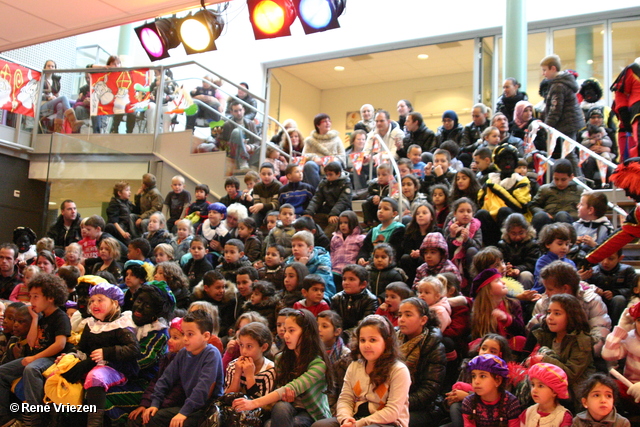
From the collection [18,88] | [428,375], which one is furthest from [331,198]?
[18,88]

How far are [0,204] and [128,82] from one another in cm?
282

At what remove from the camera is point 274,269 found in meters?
6.38

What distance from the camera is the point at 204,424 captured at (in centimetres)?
420

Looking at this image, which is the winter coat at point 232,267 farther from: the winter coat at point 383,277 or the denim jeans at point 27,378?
the denim jeans at point 27,378

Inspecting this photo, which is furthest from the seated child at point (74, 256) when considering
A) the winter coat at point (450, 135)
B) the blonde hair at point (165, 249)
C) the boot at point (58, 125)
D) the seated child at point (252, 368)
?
the winter coat at point (450, 135)

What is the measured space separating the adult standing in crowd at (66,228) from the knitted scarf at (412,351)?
18.7ft

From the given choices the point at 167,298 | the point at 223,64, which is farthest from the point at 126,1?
the point at 223,64

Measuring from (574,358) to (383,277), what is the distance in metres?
2.01

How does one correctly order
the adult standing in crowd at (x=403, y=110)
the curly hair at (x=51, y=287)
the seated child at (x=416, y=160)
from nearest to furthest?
1. the curly hair at (x=51, y=287)
2. the seated child at (x=416, y=160)
3. the adult standing in crowd at (x=403, y=110)

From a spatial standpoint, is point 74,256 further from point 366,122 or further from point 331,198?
point 366,122

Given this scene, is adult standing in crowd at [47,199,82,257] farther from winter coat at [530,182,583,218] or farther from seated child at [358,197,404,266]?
winter coat at [530,182,583,218]

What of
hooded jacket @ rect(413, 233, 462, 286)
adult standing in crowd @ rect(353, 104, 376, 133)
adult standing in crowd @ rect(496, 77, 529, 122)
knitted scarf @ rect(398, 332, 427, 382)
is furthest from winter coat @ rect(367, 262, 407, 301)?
adult standing in crowd @ rect(353, 104, 376, 133)

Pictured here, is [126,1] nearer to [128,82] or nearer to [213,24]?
[213,24]

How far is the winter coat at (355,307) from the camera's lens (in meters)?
5.14
